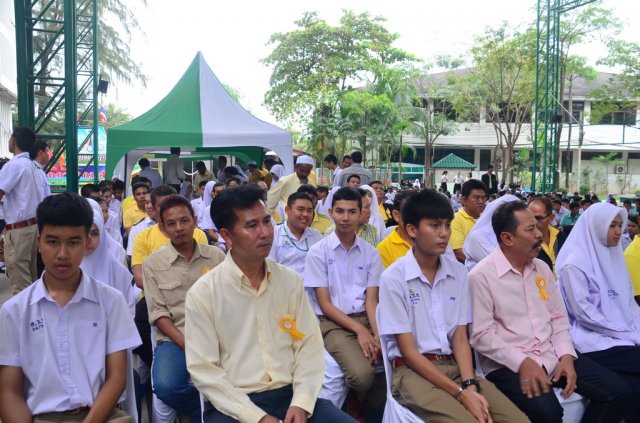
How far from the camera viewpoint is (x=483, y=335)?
2852 millimetres

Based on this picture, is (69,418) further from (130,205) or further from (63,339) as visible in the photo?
(130,205)

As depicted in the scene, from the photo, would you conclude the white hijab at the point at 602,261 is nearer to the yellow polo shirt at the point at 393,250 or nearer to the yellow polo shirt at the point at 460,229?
the yellow polo shirt at the point at 393,250

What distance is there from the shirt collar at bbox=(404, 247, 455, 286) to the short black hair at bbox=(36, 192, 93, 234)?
4.82 feet

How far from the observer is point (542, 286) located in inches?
117

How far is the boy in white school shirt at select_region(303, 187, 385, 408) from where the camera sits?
10.5ft

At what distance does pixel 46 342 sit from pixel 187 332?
0.51 m

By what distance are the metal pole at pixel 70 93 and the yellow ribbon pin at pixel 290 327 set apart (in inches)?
267

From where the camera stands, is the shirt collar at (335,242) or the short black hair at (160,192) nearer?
the shirt collar at (335,242)

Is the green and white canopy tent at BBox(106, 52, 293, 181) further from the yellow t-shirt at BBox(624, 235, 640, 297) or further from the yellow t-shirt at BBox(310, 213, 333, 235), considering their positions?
the yellow t-shirt at BBox(624, 235, 640, 297)

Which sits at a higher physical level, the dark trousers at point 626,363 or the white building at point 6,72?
the white building at point 6,72

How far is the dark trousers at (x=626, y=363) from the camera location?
2990 millimetres

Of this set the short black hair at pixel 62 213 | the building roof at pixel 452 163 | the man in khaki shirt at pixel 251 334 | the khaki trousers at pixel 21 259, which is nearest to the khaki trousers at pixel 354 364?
the man in khaki shirt at pixel 251 334

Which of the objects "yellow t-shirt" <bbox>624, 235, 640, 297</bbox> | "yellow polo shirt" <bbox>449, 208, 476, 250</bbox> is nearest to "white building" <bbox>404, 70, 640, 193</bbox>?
"yellow polo shirt" <bbox>449, 208, 476, 250</bbox>

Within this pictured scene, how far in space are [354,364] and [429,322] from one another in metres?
0.57
